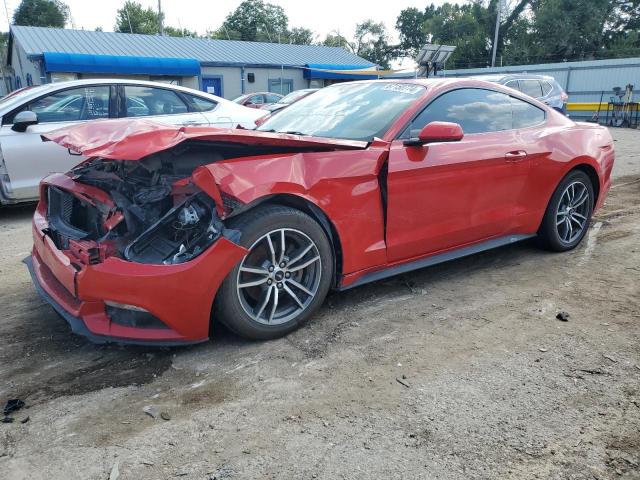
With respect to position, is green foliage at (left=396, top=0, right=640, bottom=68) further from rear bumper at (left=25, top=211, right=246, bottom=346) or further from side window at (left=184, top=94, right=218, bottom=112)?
rear bumper at (left=25, top=211, right=246, bottom=346)

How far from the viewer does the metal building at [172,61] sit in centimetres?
2214

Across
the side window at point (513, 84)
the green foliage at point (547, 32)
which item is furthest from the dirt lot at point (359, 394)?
the green foliage at point (547, 32)

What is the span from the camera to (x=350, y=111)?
3887mm

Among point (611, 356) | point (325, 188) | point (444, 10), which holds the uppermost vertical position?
point (444, 10)

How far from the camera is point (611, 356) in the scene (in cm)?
298

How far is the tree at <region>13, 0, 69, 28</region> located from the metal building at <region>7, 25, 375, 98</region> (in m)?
34.0

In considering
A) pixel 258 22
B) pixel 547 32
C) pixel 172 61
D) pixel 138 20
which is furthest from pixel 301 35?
pixel 172 61

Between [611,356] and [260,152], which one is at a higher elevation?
[260,152]

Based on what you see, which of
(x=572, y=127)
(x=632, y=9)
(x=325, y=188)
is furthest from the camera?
(x=632, y=9)

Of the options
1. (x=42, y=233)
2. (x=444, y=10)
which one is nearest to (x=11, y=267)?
(x=42, y=233)

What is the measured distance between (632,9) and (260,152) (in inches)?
1914

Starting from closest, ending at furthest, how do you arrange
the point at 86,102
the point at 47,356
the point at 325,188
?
the point at 47,356 → the point at 325,188 → the point at 86,102

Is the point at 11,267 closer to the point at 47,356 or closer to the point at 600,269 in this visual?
the point at 47,356

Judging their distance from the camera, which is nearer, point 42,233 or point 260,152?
point 260,152
